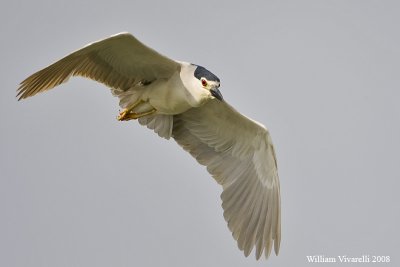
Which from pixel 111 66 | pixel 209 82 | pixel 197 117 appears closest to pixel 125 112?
pixel 111 66

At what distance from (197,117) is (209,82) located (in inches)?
73.3

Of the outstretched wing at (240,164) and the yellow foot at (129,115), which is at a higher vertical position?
the yellow foot at (129,115)

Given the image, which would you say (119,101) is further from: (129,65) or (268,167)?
(268,167)

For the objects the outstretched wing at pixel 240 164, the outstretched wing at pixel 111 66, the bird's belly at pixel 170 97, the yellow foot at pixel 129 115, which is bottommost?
the outstretched wing at pixel 240 164

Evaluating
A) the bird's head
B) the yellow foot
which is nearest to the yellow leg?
the yellow foot

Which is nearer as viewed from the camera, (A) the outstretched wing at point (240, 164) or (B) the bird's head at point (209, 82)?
(B) the bird's head at point (209, 82)

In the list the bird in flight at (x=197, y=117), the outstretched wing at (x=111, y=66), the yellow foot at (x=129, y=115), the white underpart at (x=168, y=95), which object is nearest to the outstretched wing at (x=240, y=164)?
the bird in flight at (x=197, y=117)

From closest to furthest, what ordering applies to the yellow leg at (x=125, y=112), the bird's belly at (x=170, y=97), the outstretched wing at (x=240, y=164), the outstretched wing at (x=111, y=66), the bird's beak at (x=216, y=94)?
the bird's beak at (x=216, y=94) → the outstretched wing at (x=111, y=66) → the bird's belly at (x=170, y=97) → the yellow leg at (x=125, y=112) → the outstretched wing at (x=240, y=164)

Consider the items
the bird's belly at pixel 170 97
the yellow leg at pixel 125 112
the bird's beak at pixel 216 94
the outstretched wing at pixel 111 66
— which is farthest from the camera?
the yellow leg at pixel 125 112

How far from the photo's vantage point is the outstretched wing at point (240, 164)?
39.7 ft

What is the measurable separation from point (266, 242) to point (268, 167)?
1.24m

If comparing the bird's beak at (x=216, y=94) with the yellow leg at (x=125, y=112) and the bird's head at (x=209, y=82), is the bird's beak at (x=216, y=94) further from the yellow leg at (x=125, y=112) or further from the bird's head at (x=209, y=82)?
the yellow leg at (x=125, y=112)

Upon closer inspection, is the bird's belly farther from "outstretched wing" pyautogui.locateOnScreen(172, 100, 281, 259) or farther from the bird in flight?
"outstretched wing" pyautogui.locateOnScreen(172, 100, 281, 259)

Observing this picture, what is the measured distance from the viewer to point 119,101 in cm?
1163
